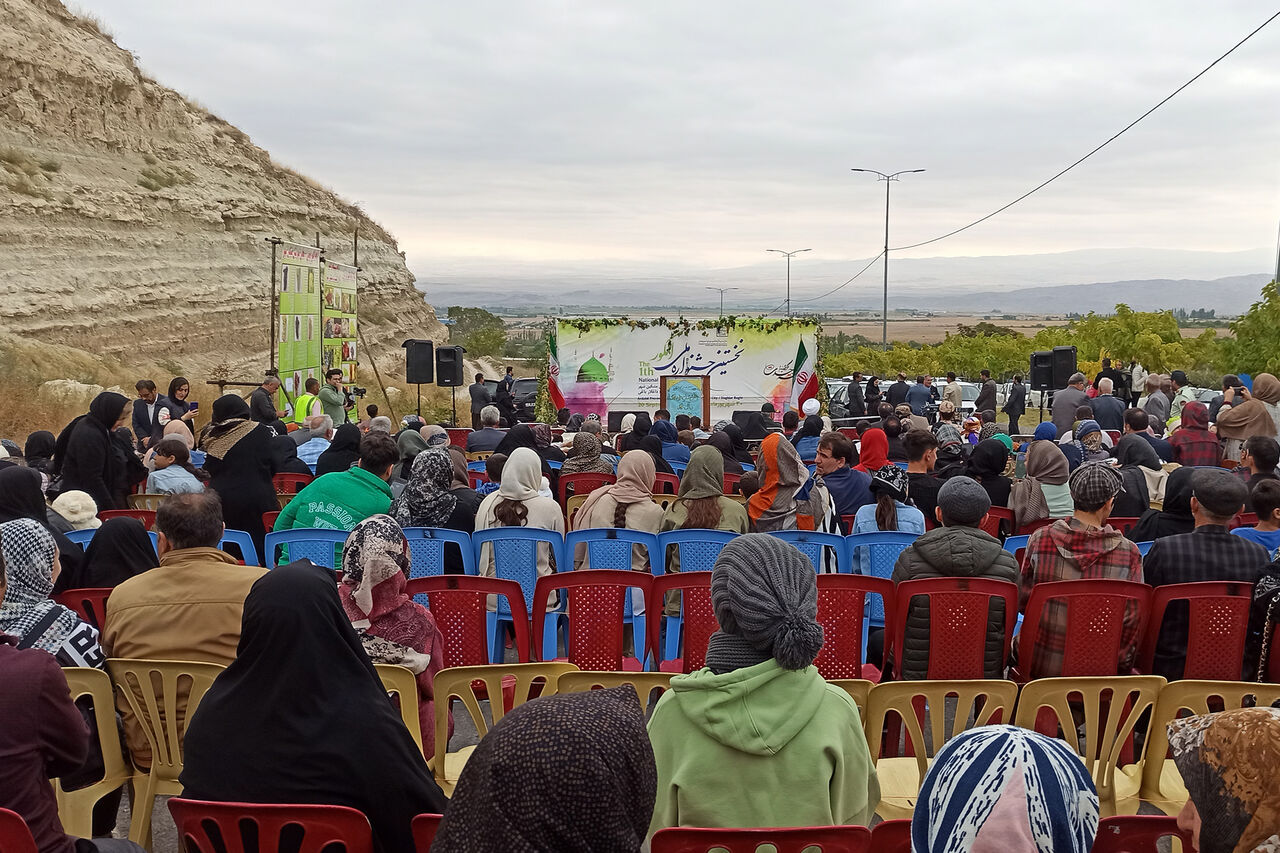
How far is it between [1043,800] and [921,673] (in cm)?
279

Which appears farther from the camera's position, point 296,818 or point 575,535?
point 575,535

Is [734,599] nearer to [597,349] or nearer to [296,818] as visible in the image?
[296,818]

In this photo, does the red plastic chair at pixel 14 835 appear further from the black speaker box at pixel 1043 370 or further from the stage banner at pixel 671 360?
the black speaker box at pixel 1043 370

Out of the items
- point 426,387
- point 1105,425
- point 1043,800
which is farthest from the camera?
point 426,387

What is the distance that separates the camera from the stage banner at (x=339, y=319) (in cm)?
2048

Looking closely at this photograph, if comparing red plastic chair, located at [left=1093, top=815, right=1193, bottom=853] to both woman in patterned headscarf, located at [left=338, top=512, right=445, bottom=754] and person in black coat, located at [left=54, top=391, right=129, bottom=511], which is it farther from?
person in black coat, located at [left=54, top=391, right=129, bottom=511]

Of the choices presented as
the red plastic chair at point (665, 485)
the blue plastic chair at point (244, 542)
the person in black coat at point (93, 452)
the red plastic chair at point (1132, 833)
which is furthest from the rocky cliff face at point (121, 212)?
the red plastic chair at point (1132, 833)

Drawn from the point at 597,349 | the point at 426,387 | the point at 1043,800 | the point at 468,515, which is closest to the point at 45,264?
the point at 426,387

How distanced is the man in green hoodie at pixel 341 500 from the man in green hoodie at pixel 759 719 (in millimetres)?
4024

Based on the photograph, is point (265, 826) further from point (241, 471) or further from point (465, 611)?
point (241, 471)

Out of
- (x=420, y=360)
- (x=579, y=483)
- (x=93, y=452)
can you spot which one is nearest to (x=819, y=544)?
(x=579, y=483)

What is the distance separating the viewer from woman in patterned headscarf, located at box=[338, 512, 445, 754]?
3879 millimetres

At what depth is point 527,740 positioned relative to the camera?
1.69m

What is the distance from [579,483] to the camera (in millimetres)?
8789
